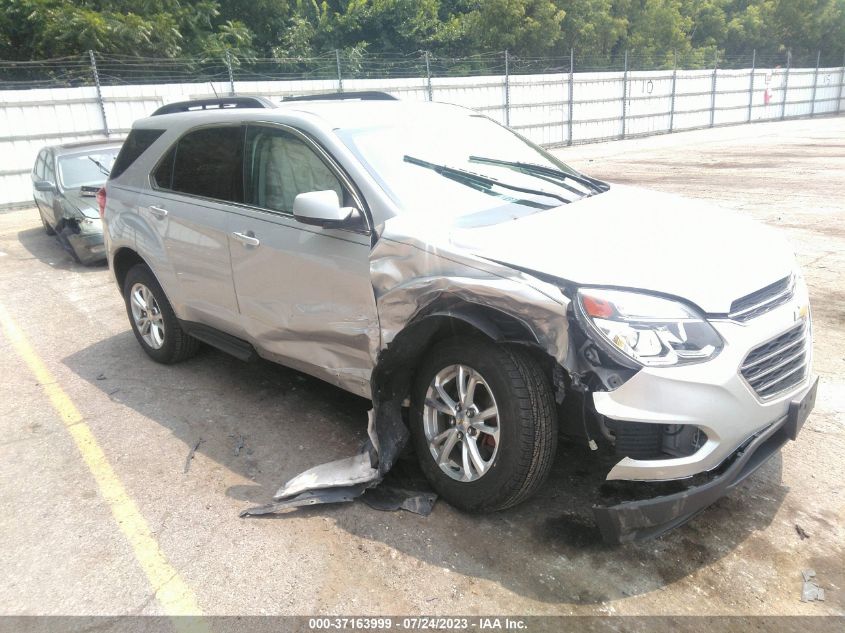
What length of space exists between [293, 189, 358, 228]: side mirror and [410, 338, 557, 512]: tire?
792 mm

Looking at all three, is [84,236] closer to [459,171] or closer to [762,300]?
[459,171]

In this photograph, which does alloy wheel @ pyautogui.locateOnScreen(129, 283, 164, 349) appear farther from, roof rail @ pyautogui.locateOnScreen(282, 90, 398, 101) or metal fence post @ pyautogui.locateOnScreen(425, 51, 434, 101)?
metal fence post @ pyautogui.locateOnScreen(425, 51, 434, 101)

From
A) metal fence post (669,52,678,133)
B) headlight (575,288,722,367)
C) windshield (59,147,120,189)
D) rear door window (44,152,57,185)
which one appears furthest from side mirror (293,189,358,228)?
metal fence post (669,52,678,133)

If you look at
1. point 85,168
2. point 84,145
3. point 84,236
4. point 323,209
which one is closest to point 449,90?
point 84,145

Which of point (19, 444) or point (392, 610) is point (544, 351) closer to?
point (392, 610)

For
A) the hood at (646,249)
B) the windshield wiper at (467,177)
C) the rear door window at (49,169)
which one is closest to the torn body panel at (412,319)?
the hood at (646,249)

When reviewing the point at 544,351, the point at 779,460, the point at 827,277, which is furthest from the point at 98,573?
the point at 827,277

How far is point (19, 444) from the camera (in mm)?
4188

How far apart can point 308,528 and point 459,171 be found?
2000mm

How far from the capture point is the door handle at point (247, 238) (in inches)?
153

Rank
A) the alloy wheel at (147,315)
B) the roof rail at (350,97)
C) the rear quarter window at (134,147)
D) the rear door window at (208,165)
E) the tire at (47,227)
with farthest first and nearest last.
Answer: the tire at (47,227) < the alloy wheel at (147,315) < the rear quarter window at (134,147) < the roof rail at (350,97) < the rear door window at (208,165)

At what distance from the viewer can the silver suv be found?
2596mm

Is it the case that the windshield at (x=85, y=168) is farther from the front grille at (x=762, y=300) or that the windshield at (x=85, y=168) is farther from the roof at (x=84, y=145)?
the front grille at (x=762, y=300)

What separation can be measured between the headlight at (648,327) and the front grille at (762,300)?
0.19 metres
